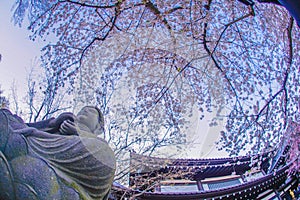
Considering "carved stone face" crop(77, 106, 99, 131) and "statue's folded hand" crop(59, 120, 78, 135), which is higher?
"carved stone face" crop(77, 106, 99, 131)

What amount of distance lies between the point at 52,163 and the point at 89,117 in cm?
66

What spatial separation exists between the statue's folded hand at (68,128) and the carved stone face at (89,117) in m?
0.17

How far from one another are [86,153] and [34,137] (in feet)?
1.41

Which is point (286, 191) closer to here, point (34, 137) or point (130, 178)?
point (130, 178)

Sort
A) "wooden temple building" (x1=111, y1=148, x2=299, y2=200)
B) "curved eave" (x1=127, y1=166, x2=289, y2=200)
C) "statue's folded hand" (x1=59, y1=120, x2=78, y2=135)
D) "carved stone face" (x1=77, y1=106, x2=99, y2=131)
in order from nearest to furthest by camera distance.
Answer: "statue's folded hand" (x1=59, y1=120, x2=78, y2=135), "carved stone face" (x1=77, y1=106, x2=99, y2=131), "curved eave" (x1=127, y1=166, x2=289, y2=200), "wooden temple building" (x1=111, y1=148, x2=299, y2=200)

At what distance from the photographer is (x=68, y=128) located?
79.4 inches

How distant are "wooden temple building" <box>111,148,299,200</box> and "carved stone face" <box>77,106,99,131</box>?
7.21 m

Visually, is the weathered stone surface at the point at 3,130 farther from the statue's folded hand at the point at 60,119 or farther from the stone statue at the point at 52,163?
the statue's folded hand at the point at 60,119

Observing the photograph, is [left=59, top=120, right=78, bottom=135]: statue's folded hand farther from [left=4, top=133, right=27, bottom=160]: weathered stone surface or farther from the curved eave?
the curved eave

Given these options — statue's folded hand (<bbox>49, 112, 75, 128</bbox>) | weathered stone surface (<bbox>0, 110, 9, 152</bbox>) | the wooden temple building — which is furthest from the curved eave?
weathered stone surface (<bbox>0, 110, 9, 152</bbox>)

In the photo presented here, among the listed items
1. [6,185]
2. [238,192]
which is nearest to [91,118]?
[6,185]

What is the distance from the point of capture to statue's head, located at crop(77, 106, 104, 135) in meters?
2.25

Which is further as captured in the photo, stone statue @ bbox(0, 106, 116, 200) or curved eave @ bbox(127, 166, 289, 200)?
curved eave @ bbox(127, 166, 289, 200)

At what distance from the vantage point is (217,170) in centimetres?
1214
